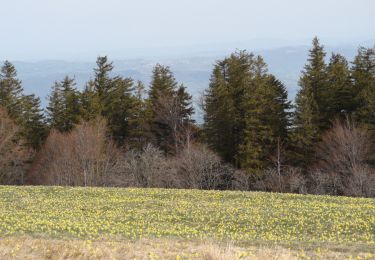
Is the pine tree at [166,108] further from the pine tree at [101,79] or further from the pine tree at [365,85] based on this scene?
the pine tree at [365,85]

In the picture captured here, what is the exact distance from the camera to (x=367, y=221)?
73.7ft

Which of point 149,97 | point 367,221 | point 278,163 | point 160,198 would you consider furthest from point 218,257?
point 149,97

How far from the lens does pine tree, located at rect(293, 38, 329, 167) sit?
51719mm

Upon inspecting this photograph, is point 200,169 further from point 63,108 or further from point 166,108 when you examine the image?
point 63,108

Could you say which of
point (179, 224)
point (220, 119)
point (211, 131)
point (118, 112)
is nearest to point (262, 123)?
point (220, 119)

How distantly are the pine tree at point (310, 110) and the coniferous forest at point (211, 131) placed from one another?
0.13m

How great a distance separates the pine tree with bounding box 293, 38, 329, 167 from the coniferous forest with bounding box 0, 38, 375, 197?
13cm

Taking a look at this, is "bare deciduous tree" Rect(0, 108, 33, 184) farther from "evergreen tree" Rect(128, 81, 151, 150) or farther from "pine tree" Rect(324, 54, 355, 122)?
"pine tree" Rect(324, 54, 355, 122)

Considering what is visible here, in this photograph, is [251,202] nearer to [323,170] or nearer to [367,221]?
[367,221]

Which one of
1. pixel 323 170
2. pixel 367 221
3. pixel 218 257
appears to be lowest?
pixel 323 170

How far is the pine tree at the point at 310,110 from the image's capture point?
2036 inches

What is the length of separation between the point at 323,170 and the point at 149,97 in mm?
25093

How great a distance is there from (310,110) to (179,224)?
3318 cm

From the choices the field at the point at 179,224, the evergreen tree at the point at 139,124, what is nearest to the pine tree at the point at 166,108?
the evergreen tree at the point at 139,124
